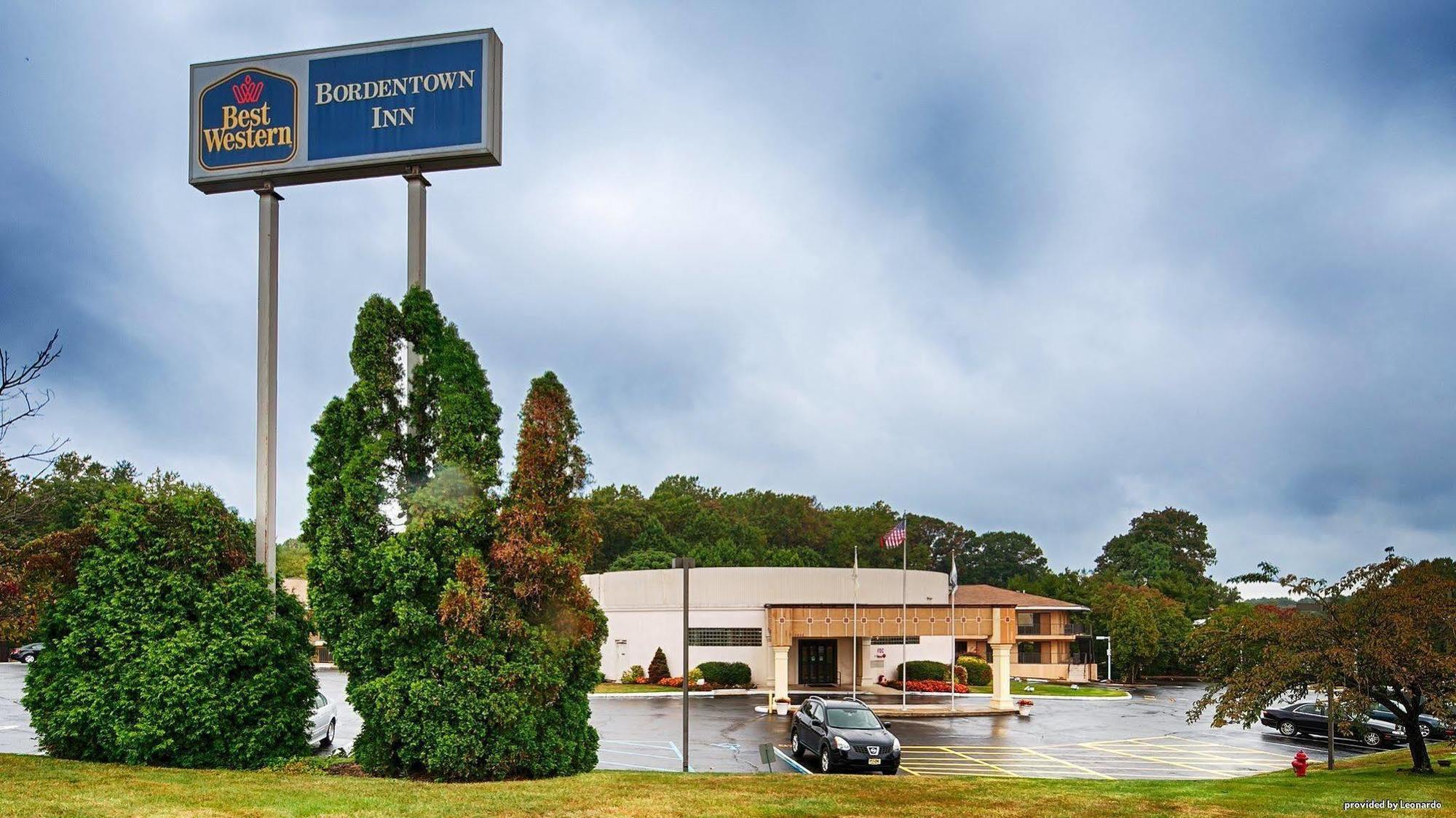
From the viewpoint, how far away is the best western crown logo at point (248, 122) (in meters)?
19.2

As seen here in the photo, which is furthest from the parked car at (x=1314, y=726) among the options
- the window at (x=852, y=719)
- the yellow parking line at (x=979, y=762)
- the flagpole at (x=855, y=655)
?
the window at (x=852, y=719)

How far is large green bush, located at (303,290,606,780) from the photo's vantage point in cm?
1575

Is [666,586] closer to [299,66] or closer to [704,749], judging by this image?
[704,749]

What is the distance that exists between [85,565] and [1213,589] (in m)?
88.0

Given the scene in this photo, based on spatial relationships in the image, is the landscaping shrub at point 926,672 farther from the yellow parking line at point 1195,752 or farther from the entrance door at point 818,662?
the yellow parking line at point 1195,752

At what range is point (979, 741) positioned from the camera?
98.2ft

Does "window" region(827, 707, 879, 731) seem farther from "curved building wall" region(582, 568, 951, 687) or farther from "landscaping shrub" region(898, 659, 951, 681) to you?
"landscaping shrub" region(898, 659, 951, 681)

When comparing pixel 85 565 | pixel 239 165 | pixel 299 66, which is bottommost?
pixel 85 565

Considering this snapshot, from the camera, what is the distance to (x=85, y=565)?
16.8 metres

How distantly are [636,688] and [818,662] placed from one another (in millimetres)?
9067

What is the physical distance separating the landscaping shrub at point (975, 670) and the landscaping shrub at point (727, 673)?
10.7 meters

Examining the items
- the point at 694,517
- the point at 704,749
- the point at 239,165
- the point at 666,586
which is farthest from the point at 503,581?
the point at 694,517

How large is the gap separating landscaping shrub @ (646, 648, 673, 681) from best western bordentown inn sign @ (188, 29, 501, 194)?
33194 millimetres

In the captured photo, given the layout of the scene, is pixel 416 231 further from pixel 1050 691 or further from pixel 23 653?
pixel 23 653
